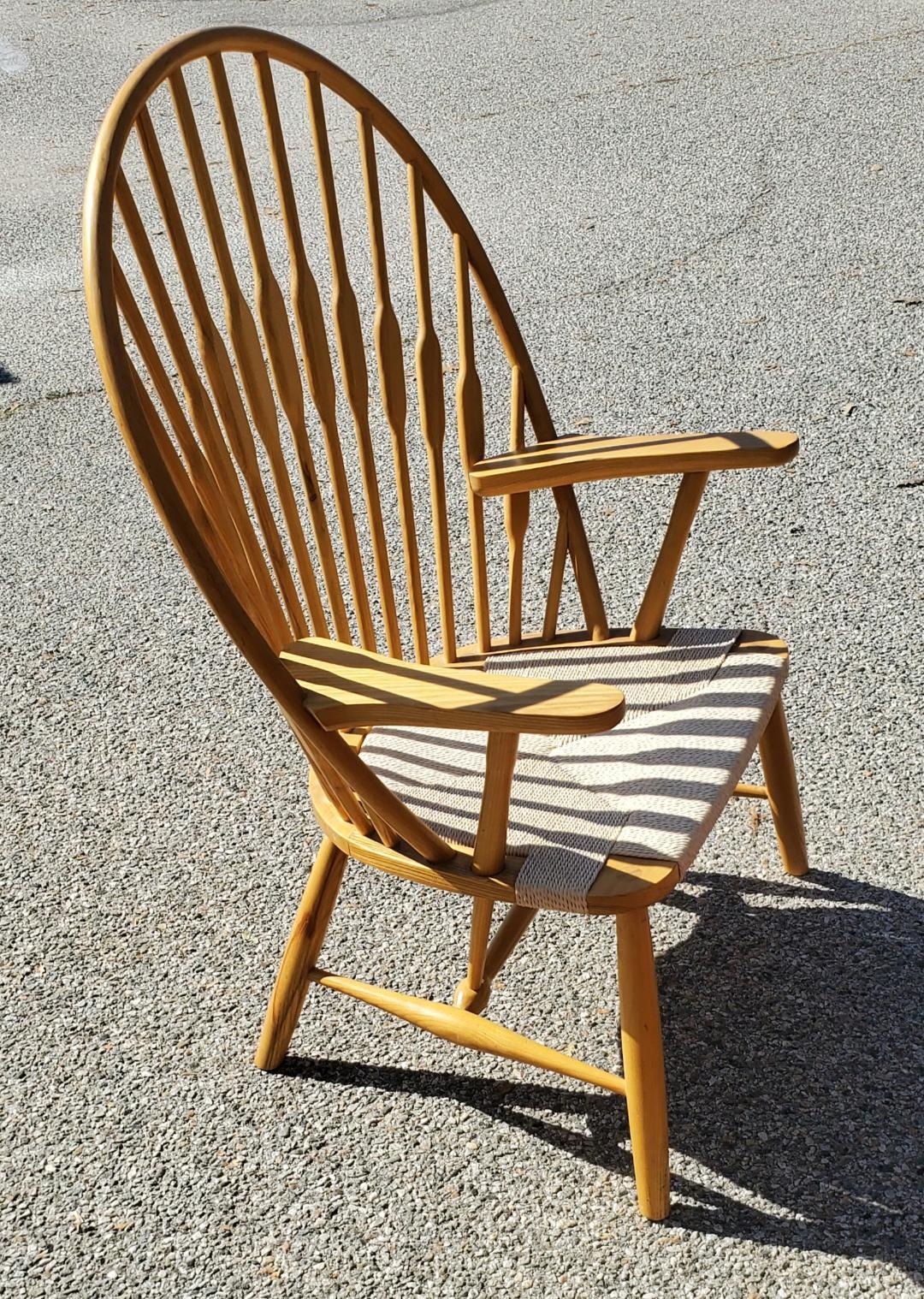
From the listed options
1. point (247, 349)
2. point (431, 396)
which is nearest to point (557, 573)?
point (431, 396)

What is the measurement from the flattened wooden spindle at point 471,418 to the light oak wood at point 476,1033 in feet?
1.60

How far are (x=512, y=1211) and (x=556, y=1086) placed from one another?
21 centimetres

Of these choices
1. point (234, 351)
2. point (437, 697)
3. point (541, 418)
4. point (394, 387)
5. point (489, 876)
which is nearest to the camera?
point (437, 697)

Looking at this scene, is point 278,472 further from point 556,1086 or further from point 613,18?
point 613,18

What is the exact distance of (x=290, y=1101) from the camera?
185 centimetres

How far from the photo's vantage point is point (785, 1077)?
1806mm

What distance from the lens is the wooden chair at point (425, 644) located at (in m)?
1.38

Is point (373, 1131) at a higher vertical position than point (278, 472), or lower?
lower

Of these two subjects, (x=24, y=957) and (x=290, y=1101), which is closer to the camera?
(x=290, y=1101)

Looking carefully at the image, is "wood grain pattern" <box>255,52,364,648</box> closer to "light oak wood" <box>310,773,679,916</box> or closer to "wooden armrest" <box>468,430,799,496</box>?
"wooden armrest" <box>468,430,799,496</box>

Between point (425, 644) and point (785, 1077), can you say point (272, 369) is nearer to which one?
point (425, 644)

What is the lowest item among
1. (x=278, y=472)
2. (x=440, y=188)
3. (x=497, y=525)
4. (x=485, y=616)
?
(x=497, y=525)

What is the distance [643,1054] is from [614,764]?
0.33 meters

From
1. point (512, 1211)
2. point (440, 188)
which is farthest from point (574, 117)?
point (512, 1211)
